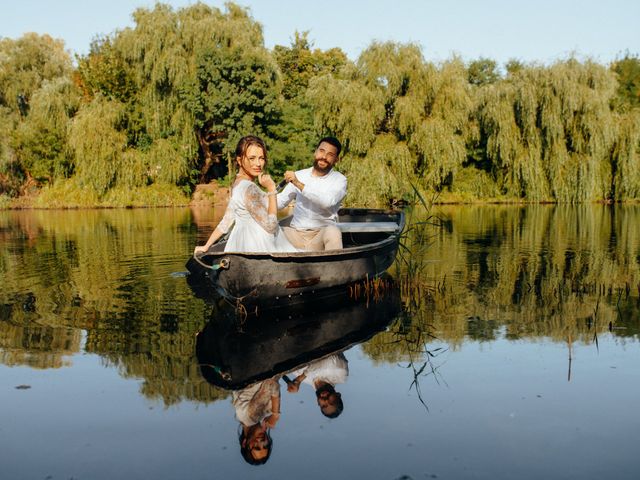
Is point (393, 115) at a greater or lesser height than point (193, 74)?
lesser

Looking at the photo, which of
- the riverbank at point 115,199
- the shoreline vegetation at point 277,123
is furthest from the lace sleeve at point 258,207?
the riverbank at point 115,199

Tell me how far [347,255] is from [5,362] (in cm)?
348

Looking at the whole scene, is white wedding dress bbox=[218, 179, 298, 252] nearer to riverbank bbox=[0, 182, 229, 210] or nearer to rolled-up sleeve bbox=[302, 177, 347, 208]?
rolled-up sleeve bbox=[302, 177, 347, 208]

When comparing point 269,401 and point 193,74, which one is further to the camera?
point 193,74

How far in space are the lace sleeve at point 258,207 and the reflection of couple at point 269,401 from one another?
1574 mm

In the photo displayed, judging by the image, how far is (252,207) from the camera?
19.8 ft

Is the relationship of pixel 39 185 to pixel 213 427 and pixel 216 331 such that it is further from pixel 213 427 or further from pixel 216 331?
pixel 213 427

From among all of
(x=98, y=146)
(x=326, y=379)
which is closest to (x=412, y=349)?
(x=326, y=379)

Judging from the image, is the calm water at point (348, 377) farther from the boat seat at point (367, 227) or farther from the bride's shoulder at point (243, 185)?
the bride's shoulder at point (243, 185)

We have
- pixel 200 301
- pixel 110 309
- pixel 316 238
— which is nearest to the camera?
pixel 110 309

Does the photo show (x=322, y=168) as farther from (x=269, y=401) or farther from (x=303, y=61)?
(x=303, y=61)

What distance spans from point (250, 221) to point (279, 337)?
1208mm

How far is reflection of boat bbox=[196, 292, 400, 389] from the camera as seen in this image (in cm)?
486

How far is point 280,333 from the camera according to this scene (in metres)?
6.00
